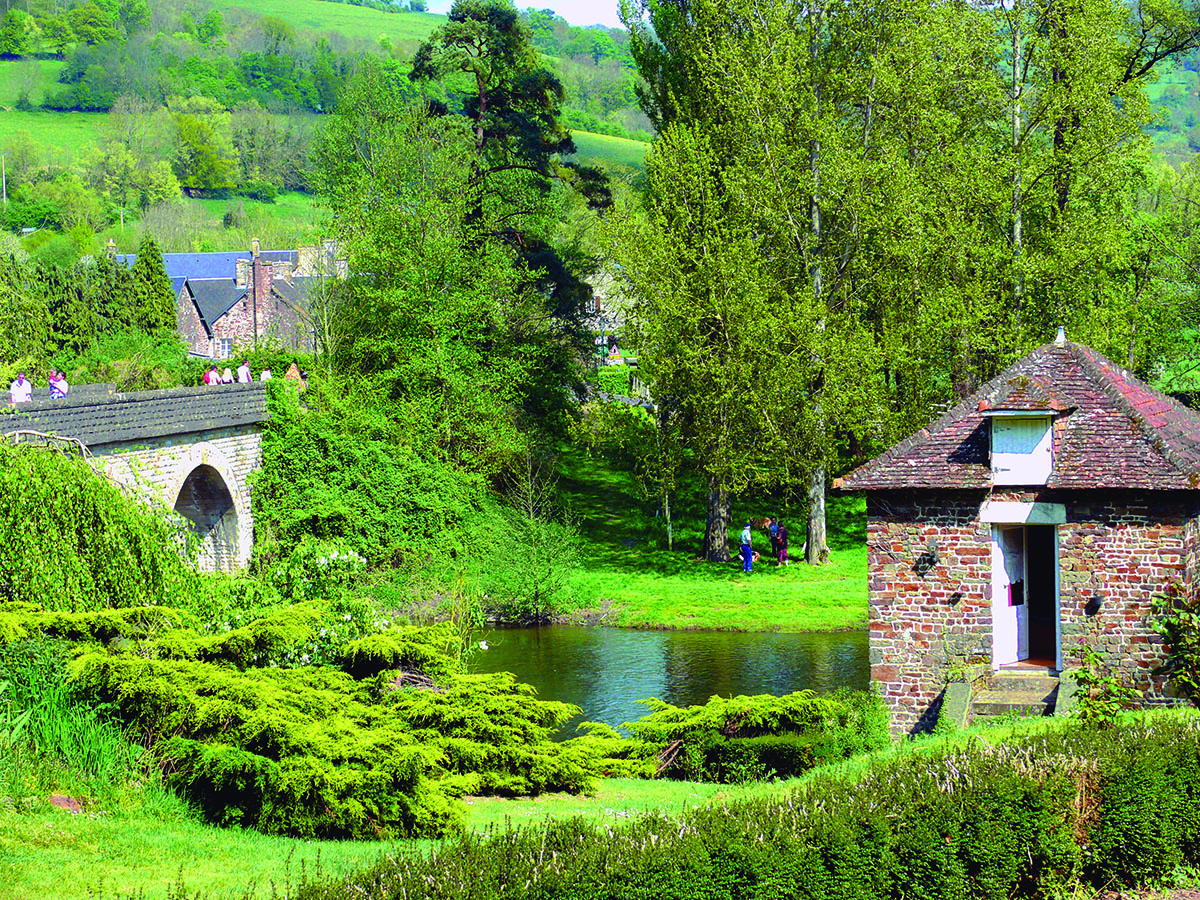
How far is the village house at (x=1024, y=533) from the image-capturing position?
14758 mm

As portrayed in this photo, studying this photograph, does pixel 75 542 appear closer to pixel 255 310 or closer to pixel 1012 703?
pixel 1012 703

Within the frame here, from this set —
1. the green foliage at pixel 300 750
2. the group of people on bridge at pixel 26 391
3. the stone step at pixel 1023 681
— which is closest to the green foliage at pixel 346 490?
the group of people on bridge at pixel 26 391

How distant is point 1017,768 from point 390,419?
25.2 m

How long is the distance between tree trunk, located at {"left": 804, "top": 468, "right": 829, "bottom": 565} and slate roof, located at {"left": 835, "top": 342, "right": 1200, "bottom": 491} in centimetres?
1379

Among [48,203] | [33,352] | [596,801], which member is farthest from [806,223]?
[48,203]

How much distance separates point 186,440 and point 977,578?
16472 millimetres

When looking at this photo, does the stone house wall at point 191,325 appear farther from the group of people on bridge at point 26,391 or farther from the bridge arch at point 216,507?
the bridge arch at point 216,507

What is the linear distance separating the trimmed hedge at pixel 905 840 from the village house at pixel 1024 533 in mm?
5442

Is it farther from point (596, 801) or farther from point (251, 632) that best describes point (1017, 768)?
point (251, 632)

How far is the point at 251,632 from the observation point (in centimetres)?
1123

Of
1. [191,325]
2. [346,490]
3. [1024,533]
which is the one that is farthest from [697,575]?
[191,325]

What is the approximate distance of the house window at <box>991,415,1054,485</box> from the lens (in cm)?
1536

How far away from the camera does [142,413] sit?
22.3m

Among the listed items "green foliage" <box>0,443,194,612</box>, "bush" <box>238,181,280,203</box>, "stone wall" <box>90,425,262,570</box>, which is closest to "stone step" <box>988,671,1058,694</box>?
"green foliage" <box>0,443,194,612</box>
